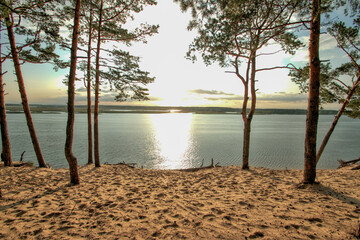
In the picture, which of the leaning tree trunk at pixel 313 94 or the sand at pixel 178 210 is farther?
the leaning tree trunk at pixel 313 94

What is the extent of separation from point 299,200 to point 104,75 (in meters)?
9.58

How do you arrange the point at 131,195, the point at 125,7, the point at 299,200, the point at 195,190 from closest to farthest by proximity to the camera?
the point at 299,200 → the point at 131,195 → the point at 195,190 → the point at 125,7

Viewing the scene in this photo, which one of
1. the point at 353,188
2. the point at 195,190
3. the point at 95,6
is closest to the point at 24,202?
the point at 195,190

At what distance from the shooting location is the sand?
3.48m

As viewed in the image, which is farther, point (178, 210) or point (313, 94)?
point (313, 94)

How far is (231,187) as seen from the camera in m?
6.63

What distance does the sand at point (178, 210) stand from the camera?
11.4 feet

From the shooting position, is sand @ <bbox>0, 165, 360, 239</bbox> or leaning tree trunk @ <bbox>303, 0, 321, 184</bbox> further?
leaning tree trunk @ <bbox>303, 0, 321, 184</bbox>

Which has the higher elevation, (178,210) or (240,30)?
(240,30)

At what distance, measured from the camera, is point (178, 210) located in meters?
4.59

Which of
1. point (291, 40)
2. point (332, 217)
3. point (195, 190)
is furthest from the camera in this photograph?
point (291, 40)

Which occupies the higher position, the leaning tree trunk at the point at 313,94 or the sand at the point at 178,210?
the leaning tree trunk at the point at 313,94

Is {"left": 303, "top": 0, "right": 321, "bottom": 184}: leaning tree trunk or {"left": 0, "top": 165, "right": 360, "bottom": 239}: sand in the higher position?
Answer: {"left": 303, "top": 0, "right": 321, "bottom": 184}: leaning tree trunk

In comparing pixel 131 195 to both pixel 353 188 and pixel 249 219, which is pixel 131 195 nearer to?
pixel 249 219
